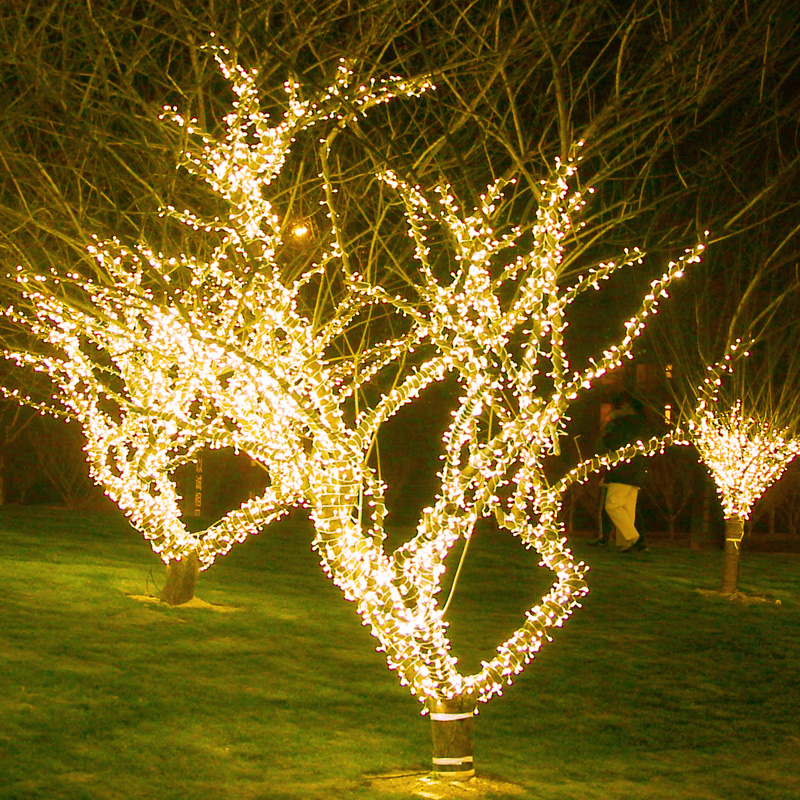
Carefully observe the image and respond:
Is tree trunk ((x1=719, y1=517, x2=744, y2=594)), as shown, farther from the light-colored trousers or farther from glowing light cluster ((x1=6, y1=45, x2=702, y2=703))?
glowing light cluster ((x1=6, y1=45, x2=702, y2=703))

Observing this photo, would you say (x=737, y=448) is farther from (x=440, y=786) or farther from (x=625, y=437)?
(x=440, y=786)

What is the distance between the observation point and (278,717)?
6.32m

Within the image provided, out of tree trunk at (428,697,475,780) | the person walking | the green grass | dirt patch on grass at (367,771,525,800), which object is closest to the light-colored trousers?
the person walking

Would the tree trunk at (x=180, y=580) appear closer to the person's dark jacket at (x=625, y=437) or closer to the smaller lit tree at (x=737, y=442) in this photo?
the smaller lit tree at (x=737, y=442)

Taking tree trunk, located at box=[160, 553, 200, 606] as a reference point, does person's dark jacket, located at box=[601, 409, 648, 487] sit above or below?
above

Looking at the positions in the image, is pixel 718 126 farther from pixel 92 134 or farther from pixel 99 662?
pixel 99 662

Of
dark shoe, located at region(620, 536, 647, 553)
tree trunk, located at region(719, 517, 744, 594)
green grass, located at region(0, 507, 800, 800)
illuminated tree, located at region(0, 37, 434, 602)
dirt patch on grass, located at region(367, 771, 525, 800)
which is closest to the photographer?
dirt patch on grass, located at region(367, 771, 525, 800)

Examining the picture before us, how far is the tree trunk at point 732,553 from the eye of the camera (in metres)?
10.9

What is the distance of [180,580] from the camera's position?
29.6 feet

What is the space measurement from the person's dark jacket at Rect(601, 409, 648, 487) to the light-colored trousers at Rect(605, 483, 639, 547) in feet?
0.35

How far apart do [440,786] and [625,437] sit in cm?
834

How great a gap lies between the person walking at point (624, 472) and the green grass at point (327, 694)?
1.99m

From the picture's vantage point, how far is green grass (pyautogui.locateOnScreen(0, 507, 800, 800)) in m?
5.41

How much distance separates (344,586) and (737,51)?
3738 mm
